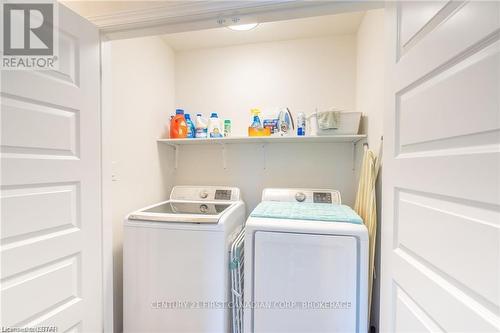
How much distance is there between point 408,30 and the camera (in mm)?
840

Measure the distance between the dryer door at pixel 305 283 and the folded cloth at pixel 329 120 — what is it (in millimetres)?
946

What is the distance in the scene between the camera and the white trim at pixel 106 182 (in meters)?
1.31

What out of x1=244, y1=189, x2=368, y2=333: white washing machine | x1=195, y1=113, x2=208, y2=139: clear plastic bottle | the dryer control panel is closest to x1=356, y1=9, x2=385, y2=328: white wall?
x1=244, y1=189, x2=368, y2=333: white washing machine

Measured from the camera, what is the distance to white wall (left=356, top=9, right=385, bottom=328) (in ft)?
4.94

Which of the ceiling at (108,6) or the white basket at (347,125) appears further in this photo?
the white basket at (347,125)

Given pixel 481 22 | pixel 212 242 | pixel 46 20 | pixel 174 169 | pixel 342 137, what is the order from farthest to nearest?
pixel 174 169
pixel 342 137
pixel 212 242
pixel 46 20
pixel 481 22

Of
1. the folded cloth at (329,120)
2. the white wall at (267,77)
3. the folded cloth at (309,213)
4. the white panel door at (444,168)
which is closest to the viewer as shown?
the white panel door at (444,168)

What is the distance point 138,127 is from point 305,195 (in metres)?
1.64

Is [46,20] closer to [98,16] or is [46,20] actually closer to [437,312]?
[98,16]

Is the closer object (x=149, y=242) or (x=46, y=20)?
(x=46, y=20)

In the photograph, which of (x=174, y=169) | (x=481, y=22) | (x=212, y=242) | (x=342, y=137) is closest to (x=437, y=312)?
(x=481, y=22)

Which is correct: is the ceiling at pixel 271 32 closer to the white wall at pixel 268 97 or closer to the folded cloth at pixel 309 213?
the white wall at pixel 268 97

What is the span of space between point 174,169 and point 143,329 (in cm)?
150

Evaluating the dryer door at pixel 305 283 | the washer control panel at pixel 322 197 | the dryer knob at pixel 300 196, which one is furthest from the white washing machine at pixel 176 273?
the washer control panel at pixel 322 197
